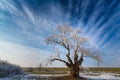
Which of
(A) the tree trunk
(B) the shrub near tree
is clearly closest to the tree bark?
(A) the tree trunk

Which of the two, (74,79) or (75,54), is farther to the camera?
(75,54)

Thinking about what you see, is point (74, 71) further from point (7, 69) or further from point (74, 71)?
point (7, 69)

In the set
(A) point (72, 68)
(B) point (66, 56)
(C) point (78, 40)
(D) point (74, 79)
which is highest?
(C) point (78, 40)

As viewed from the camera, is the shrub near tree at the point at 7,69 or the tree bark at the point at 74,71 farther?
the tree bark at the point at 74,71

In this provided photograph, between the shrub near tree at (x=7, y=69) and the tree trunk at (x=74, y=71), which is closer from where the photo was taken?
the shrub near tree at (x=7, y=69)

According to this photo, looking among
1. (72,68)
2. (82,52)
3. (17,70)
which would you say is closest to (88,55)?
(82,52)

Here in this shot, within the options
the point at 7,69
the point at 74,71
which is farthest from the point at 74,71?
the point at 7,69

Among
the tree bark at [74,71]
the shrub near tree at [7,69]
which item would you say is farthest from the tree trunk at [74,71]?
the shrub near tree at [7,69]

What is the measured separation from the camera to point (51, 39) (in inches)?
1335

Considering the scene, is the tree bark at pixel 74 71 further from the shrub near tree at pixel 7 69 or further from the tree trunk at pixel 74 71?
the shrub near tree at pixel 7 69

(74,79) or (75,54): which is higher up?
(75,54)

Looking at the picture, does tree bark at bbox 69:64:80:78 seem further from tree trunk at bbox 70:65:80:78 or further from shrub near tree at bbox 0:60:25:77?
shrub near tree at bbox 0:60:25:77

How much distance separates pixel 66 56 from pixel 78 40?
3.65 metres

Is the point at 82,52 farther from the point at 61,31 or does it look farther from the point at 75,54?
the point at 61,31
